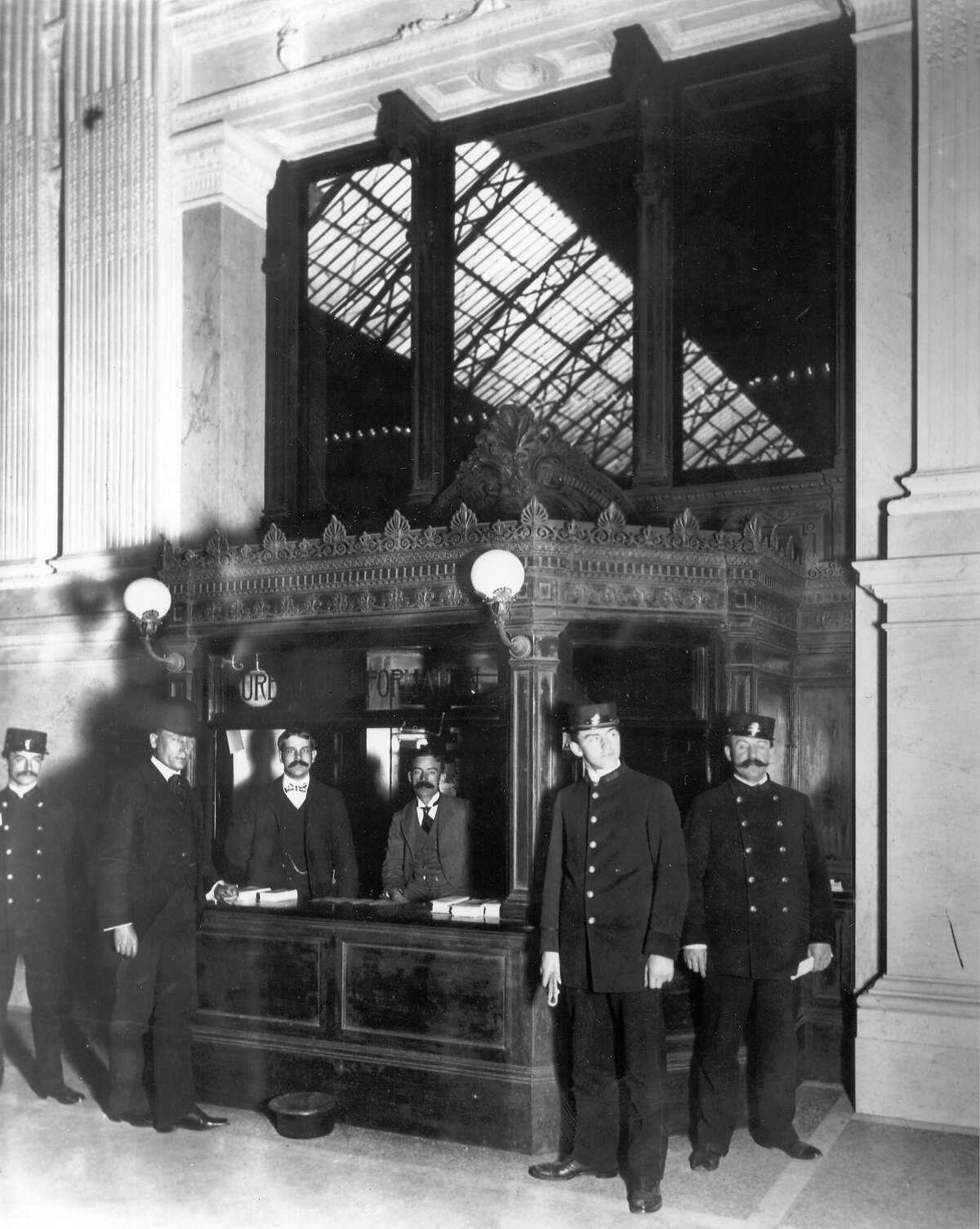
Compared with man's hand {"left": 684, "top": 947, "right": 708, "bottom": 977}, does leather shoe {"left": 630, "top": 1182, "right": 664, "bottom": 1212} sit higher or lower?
lower

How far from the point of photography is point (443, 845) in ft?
26.0

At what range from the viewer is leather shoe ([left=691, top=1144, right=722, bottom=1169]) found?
604 cm

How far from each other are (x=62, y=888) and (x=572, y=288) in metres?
5.37

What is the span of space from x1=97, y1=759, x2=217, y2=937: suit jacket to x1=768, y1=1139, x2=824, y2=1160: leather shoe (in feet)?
11.2

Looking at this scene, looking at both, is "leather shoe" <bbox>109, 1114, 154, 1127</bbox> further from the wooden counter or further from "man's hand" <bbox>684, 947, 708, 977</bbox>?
"man's hand" <bbox>684, 947, 708, 977</bbox>

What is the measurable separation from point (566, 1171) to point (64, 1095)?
120 inches

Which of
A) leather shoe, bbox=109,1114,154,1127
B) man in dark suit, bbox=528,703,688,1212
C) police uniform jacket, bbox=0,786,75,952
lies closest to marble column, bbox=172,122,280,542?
police uniform jacket, bbox=0,786,75,952

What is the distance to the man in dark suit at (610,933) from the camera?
586 centimetres

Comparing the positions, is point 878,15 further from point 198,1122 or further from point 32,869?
point 198,1122

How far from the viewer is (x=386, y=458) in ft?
31.6

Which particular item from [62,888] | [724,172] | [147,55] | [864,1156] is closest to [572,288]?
[724,172]

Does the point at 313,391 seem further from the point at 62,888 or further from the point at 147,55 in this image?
the point at 62,888

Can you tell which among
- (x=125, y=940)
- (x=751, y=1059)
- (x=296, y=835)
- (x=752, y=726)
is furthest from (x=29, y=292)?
(x=751, y=1059)

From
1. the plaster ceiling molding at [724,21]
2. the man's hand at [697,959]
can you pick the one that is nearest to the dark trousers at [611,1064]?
the man's hand at [697,959]
